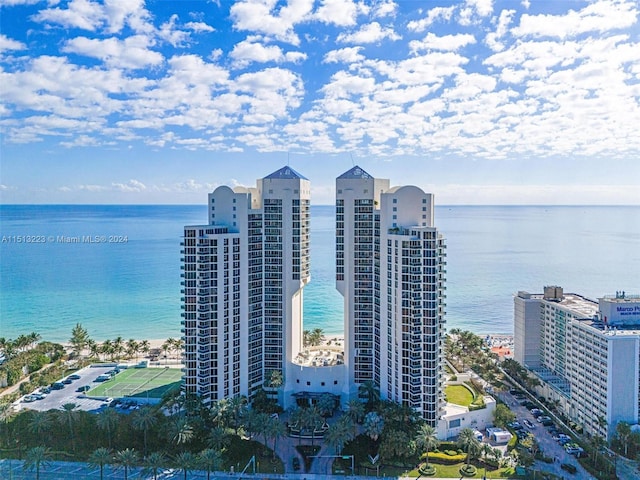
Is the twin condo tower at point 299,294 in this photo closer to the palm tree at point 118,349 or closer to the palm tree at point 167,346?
the palm tree at point 167,346

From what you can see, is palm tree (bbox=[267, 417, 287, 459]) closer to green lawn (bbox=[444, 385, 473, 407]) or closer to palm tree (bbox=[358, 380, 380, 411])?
palm tree (bbox=[358, 380, 380, 411])

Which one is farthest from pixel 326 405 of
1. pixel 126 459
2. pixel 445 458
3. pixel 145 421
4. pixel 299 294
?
pixel 126 459

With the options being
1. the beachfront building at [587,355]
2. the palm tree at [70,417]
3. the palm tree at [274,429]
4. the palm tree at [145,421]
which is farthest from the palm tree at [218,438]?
the beachfront building at [587,355]

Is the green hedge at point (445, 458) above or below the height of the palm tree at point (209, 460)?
below

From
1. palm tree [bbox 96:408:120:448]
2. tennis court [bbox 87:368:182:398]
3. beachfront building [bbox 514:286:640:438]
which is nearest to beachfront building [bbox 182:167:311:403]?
palm tree [bbox 96:408:120:448]

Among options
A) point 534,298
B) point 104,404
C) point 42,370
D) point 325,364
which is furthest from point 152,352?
point 534,298

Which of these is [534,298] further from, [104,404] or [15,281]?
[15,281]
